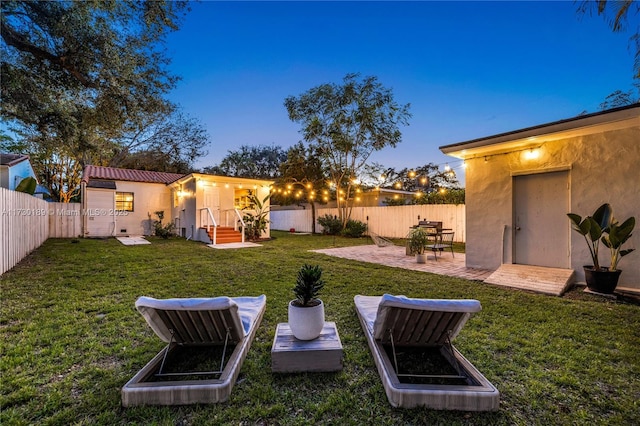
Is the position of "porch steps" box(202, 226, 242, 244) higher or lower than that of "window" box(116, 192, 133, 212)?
lower

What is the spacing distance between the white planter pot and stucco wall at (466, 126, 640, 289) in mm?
6184

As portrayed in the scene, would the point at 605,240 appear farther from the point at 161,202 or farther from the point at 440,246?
the point at 161,202

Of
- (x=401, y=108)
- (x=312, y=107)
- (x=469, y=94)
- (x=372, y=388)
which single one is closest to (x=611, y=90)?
(x=469, y=94)

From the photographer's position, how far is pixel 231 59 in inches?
462

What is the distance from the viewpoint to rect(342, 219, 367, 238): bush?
16.2 meters

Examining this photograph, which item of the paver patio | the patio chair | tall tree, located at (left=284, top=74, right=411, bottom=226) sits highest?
tall tree, located at (left=284, top=74, right=411, bottom=226)

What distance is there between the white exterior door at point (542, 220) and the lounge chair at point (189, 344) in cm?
666

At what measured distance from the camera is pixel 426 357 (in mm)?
2740

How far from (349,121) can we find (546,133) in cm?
1208

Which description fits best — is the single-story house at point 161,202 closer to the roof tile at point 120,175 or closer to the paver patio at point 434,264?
the roof tile at point 120,175

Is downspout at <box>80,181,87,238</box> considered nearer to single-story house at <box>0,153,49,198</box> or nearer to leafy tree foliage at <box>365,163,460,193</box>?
single-story house at <box>0,153,49,198</box>

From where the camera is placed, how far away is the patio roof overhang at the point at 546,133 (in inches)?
192

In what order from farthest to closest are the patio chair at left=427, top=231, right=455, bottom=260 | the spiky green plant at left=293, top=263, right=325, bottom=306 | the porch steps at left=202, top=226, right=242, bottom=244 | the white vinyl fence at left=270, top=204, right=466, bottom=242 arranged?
the white vinyl fence at left=270, top=204, right=466, bottom=242
the porch steps at left=202, top=226, right=242, bottom=244
the patio chair at left=427, top=231, right=455, bottom=260
the spiky green plant at left=293, top=263, right=325, bottom=306

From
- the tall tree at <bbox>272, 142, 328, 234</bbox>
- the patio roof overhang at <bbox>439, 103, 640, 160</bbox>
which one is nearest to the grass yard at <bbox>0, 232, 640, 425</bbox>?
the patio roof overhang at <bbox>439, 103, 640, 160</bbox>
